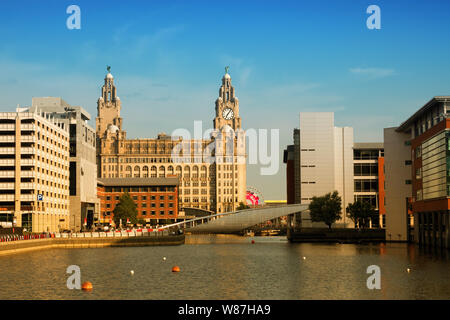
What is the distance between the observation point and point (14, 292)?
169 ft

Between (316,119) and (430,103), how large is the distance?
80.3 meters

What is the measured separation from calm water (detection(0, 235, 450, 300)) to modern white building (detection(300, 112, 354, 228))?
97526mm

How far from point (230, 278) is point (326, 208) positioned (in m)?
100

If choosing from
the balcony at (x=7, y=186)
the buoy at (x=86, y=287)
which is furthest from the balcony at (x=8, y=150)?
the buoy at (x=86, y=287)

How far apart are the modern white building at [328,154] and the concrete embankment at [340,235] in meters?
30.4

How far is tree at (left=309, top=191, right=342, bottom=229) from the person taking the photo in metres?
160

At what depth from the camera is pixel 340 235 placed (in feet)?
493

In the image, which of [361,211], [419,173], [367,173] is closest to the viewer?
[419,173]

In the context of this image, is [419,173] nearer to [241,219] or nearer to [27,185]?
[241,219]

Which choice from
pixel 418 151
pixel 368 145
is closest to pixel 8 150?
pixel 368 145

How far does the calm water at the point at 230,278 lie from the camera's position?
50.7 m

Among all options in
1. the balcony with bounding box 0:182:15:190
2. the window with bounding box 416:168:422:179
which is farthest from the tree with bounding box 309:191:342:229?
the balcony with bounding box 0:182:15:190

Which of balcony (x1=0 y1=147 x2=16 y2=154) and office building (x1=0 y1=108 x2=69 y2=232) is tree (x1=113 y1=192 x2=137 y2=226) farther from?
balcony (x1=0 y1=147 x2=16 y2=154)

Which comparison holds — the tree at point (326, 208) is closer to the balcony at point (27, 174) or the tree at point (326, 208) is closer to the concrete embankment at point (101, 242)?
the concrete embankment at point (101, 242)
